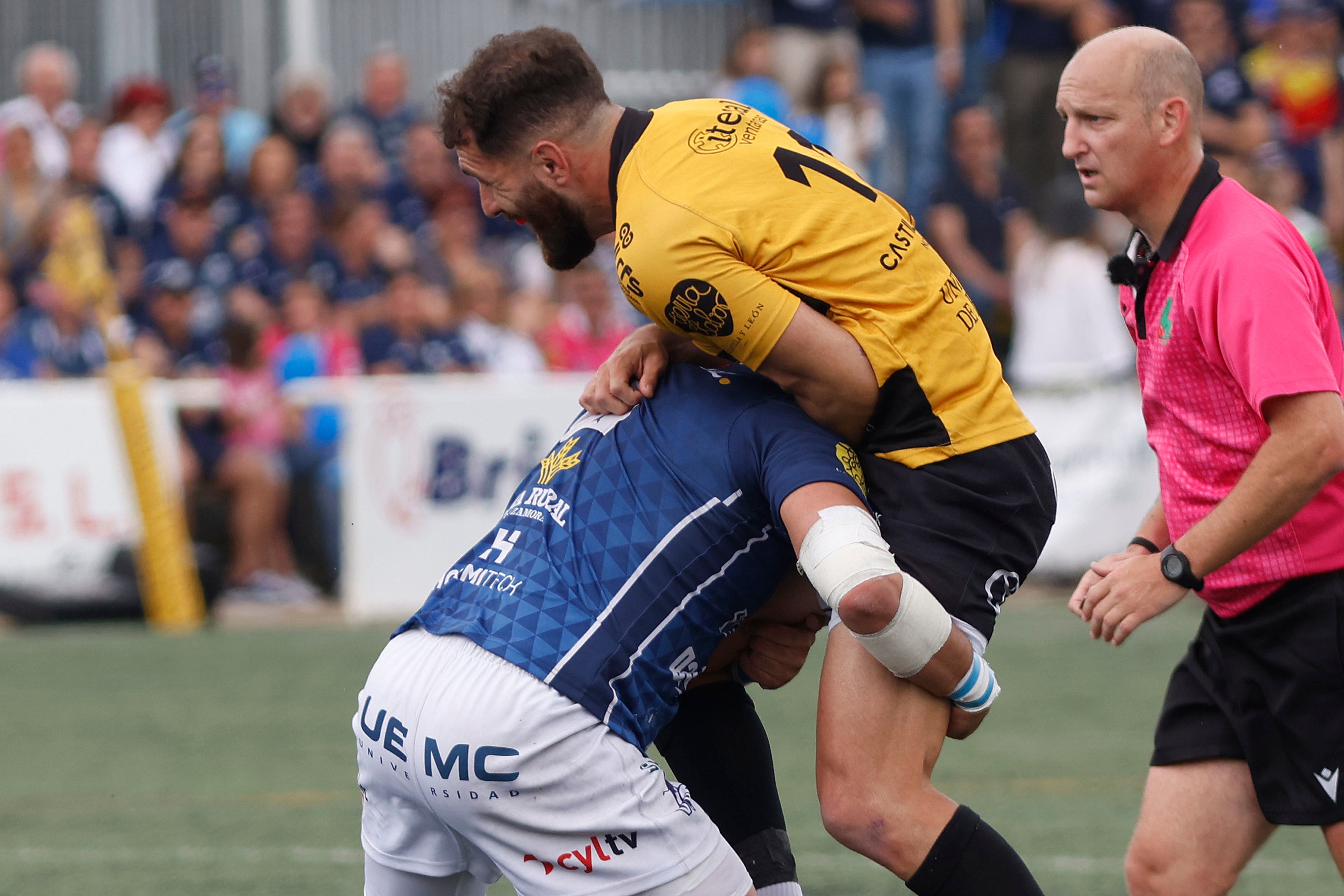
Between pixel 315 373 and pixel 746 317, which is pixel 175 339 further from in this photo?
pixel 746 317

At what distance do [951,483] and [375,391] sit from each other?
7.62 meters

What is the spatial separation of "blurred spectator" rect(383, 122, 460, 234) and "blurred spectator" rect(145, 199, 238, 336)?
1.37 meters

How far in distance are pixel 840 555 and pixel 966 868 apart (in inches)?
29.0

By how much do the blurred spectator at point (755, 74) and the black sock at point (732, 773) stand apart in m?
9.25

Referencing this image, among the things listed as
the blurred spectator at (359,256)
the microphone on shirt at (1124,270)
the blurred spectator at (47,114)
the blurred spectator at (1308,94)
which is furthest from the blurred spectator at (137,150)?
the microphone on shirt at (1124,270)

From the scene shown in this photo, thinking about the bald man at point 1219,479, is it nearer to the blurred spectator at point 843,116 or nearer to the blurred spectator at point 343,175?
the blurred spectator at point 843,116

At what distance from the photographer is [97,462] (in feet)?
34.0

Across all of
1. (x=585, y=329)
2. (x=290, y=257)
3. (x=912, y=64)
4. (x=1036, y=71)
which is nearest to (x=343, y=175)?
(x=290, y=257)

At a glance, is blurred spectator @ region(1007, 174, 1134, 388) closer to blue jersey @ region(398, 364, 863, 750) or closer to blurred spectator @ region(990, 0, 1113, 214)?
blurred spectator @ region(990, 0, 1113, 214)

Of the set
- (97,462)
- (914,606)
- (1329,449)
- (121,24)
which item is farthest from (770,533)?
(121,24)

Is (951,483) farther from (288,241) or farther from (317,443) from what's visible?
(288,241)

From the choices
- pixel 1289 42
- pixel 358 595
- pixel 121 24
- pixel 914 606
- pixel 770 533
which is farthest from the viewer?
pixel 121 24

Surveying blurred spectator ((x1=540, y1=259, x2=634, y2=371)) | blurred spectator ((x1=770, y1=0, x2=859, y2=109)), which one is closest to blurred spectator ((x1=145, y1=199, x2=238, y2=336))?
blurred spectator ((x1=540, y1=259, x2=634, y2=371))

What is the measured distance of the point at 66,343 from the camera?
11.3m
